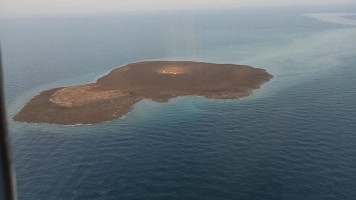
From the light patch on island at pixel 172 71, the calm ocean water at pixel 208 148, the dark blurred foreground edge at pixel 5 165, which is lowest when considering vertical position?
the calm ocean water at pixel 208 148

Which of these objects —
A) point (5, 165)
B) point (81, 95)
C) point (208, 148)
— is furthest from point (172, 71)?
point (5, 165)

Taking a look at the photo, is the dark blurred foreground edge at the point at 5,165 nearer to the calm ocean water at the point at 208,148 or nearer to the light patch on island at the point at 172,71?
the calm ocean water at the point at 208,148

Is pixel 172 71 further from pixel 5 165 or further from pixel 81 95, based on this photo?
pixel 5 165

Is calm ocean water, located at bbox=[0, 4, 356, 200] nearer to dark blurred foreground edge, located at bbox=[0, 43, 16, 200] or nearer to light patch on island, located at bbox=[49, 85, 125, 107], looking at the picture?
light patch on island, located at bbox=[49, 85, 125, 107]

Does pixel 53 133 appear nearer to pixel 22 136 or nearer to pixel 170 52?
pixel 22 136

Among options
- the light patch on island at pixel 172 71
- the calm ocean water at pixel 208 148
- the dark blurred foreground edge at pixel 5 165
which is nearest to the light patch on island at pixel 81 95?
the calm ocean water at pixel 208 148

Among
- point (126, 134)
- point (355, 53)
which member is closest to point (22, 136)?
point (126, 134)

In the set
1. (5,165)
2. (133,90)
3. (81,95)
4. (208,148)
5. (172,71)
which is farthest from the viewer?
(172,71)

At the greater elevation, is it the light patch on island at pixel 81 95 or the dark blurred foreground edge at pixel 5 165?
the dark blurred foreground edge at pixel 5 165
